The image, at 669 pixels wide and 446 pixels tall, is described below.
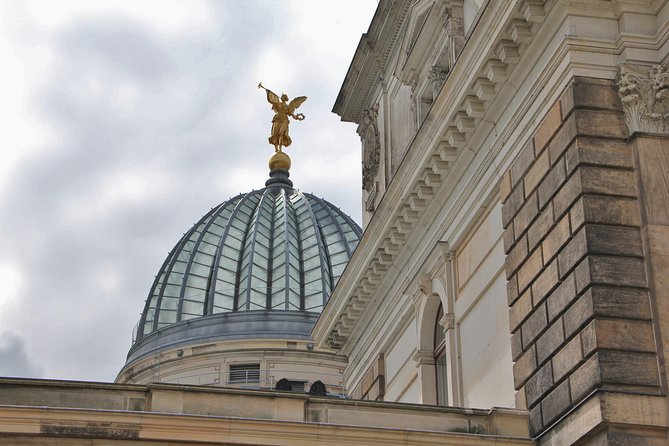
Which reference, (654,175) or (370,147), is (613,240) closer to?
(654,175)

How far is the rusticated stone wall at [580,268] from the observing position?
57.0ft

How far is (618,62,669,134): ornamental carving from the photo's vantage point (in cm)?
1864

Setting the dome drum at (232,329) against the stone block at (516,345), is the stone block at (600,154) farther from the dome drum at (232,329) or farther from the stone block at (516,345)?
the dome drum at (232,329)

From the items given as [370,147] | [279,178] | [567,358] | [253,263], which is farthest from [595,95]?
[279,178]

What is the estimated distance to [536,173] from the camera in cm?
1984

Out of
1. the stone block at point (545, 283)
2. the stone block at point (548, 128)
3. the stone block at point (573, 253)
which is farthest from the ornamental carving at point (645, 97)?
the stone block at point (545, 283)

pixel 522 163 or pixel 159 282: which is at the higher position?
pixel 159 282

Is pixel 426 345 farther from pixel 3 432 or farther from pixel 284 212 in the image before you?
pixel 284 212

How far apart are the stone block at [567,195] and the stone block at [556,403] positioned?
2422mm

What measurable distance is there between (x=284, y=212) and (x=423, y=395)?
49.7 m

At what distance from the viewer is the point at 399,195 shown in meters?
25.6

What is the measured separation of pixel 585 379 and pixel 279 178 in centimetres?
6075

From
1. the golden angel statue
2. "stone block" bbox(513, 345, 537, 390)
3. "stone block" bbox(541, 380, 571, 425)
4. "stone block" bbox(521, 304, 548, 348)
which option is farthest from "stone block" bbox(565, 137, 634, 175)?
the golden angel statue

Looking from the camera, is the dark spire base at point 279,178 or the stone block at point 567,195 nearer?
the stone block at point 567,195
